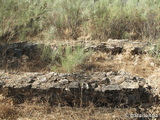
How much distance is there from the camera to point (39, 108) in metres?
2.37

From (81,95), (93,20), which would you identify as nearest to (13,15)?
(93,20)

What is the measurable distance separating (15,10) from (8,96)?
8.55ft

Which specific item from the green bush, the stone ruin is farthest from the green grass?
the stone ruin

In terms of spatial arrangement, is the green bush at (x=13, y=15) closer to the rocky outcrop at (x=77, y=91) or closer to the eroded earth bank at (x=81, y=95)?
the eroded earth bank at (x=81, y=95)

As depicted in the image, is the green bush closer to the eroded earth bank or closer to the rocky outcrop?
the eroded earth bank

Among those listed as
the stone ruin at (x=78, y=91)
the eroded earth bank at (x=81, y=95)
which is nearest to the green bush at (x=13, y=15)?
the eroded earth bank at (x=81, y=95)

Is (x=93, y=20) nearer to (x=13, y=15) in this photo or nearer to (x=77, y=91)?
(x=13, y=15)

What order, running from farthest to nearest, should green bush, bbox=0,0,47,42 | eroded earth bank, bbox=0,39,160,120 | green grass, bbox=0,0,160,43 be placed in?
green grass, bbox=0,0,160,43, green bush, bbox=0,0,47,42, eroded earth bank, bbox=0,39,160,120

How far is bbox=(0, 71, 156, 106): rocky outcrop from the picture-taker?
238cm

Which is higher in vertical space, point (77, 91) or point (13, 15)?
point (13, 15)

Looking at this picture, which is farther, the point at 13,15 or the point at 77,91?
the point at 13,15

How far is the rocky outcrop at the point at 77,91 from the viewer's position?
2377 mm

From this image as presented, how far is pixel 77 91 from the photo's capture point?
238cm

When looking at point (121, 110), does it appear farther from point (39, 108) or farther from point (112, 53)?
point (112, 53)
